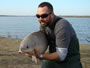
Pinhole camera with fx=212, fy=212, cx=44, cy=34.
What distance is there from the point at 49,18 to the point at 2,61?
3859 millimetres

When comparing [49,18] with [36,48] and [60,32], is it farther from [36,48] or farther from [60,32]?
[36,48]

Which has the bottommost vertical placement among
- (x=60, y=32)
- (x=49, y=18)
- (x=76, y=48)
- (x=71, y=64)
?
(x=71, y=64)

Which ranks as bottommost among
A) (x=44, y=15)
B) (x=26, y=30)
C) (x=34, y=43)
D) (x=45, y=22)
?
(x=26, y=30)

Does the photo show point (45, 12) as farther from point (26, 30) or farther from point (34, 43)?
point (26, 30)

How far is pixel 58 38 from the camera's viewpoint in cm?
348

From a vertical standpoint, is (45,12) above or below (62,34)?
above

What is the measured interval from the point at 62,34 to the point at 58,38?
0.32 feet

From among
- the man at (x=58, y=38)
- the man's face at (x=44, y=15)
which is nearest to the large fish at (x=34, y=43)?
the man at (x=58, y=38)

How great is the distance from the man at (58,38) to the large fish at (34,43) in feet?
0.28

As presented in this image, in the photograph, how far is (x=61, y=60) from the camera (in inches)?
140

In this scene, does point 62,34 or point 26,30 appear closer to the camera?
point 62,34

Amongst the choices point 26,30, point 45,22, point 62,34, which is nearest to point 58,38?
point 62,34

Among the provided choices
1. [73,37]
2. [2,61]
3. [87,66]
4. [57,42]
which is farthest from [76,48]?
[2,61]

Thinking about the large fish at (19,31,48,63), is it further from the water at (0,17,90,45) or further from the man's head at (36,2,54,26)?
the water at (0,17,90,45)
